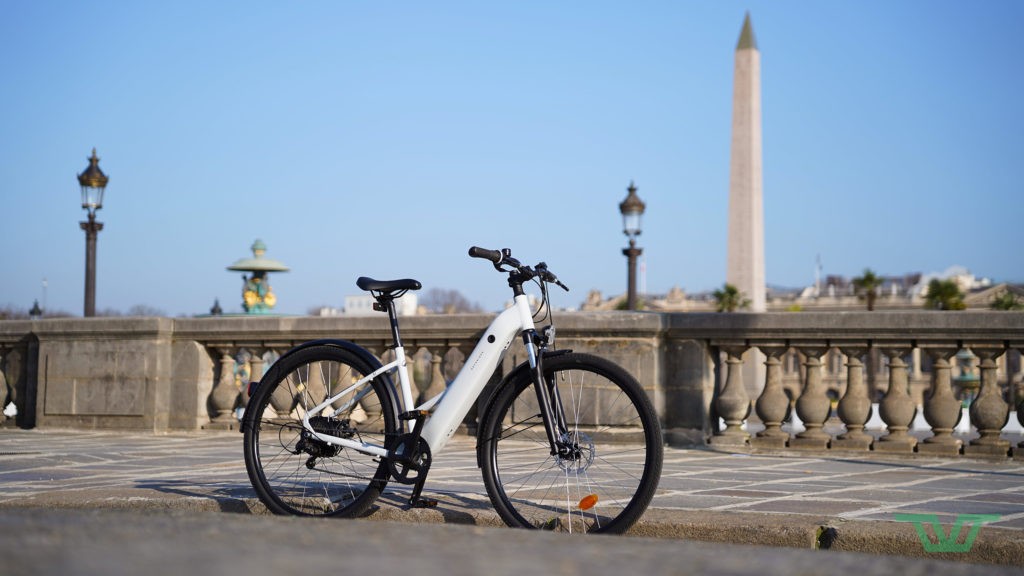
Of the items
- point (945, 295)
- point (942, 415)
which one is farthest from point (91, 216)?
point (945, 295)

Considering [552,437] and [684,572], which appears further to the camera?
[552,437]

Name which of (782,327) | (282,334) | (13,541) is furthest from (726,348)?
(13,541)

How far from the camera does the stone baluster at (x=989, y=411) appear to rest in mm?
7207

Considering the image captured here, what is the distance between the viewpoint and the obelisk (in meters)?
34.3

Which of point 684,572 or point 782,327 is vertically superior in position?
point 782,327

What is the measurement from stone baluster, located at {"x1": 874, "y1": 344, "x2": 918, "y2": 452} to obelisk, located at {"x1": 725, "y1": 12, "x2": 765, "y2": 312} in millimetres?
27317

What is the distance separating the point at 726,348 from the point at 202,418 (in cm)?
440

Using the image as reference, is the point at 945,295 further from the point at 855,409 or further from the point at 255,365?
the point at 255,365

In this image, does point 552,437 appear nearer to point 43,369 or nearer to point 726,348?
point 726,348

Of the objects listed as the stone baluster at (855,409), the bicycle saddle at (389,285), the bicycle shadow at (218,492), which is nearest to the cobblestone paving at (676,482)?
the bicycle shadow at (218,492)

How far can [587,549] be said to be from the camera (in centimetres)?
233

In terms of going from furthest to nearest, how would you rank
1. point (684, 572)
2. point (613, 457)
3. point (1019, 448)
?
point (1019, 448)
point (613, 457)
point (684, 572)

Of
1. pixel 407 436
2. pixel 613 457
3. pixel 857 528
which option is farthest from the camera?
pixel 613 457

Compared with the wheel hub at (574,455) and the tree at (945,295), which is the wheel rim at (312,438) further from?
the tree at (945,295)
